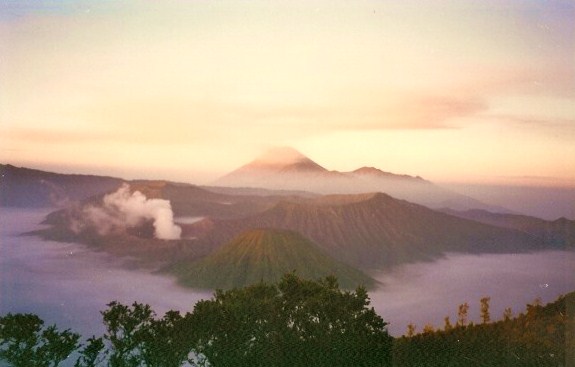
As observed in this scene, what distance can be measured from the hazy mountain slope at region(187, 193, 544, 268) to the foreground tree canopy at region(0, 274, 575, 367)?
92cm

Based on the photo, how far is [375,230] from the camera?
620 cm

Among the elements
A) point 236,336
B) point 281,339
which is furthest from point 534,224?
point 236,336

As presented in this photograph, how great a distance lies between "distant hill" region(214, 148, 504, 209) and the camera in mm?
6020

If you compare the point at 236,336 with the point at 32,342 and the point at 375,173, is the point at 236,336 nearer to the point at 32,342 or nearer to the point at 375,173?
the point at 32,342

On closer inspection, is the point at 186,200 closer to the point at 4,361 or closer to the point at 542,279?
the point at 4,361

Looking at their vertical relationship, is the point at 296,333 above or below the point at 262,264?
below

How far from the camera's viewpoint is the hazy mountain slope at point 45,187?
5953 millimetres

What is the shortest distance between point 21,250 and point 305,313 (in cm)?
273

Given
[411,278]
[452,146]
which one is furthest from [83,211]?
[452,146]

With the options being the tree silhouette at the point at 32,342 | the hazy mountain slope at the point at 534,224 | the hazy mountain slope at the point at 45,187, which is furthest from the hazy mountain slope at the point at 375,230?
the tree silhouette at the point at 32,342

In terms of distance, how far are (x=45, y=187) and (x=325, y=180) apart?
8.74ft

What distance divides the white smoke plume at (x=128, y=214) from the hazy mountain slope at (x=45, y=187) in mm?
136

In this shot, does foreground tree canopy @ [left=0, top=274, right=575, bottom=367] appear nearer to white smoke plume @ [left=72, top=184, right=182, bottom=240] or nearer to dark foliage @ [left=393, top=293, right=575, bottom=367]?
dark foliage @ [left=393, top=293, right=575, bottom=367]

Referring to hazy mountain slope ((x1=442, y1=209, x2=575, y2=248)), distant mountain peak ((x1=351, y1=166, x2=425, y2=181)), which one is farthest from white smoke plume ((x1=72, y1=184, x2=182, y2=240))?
hazy mountain slope ((x1=442, y1=209, x2=575, y2=248))
